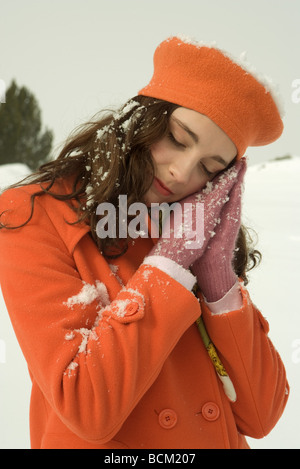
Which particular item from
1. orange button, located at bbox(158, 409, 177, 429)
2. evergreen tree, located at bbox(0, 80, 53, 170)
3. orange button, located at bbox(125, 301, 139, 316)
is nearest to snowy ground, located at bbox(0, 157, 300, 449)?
orange button, located at bbox(125, 301, 139, 316)

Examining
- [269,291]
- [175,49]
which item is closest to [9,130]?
[269,291]

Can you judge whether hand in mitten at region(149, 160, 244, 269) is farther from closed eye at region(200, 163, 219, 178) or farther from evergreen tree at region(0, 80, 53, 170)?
evergreen tree at region(0, 80, 53, 170)

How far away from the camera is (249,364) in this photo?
3.66 feet

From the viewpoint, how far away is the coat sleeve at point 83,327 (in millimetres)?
879

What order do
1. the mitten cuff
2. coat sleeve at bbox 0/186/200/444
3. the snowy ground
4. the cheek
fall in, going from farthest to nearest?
the snowy ground, the cheek, the mitten cuff, coat sleeve at bbox 0/186/200/444

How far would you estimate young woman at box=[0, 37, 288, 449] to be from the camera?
910mm

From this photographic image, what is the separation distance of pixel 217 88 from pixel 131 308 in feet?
1.94

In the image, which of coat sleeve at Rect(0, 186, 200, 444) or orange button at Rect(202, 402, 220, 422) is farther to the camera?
orange button at Rect(202, 402, 220, 422)

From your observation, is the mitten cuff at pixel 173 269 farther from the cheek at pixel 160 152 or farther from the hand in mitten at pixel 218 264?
the cheek at pixel 160 152

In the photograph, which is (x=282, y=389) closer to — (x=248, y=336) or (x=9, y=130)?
(x=248, y=336)

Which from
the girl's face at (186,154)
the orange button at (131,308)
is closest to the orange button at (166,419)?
the orange button at (131,308)

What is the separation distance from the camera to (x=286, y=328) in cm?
266

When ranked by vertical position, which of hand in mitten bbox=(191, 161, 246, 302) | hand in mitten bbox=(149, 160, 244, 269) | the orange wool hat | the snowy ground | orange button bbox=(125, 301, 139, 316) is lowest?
the snowy ground

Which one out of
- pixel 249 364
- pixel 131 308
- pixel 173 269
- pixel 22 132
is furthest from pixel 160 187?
pixel 22 132
